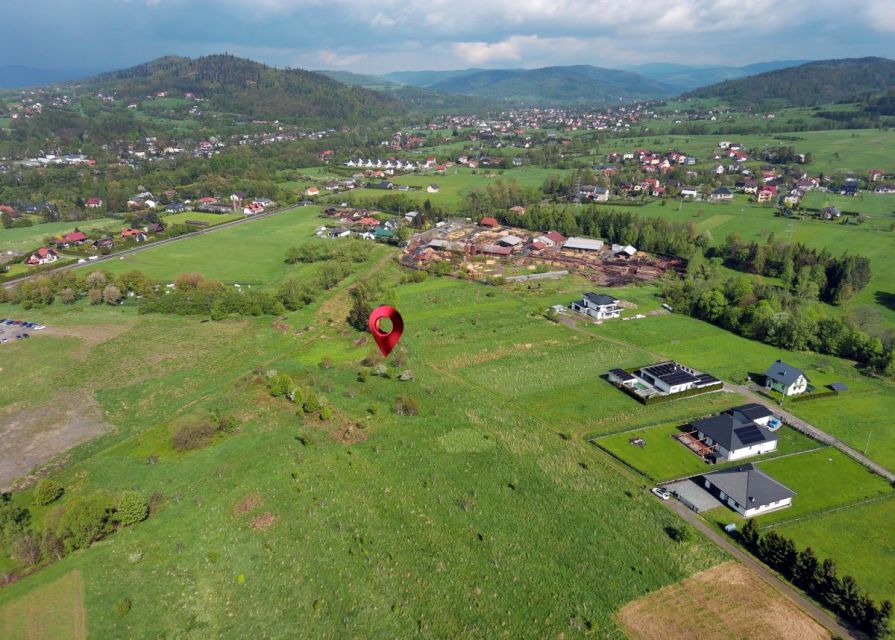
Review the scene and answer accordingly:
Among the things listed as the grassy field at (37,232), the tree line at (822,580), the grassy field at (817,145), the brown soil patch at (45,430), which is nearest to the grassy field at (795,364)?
the tree line at (822,580)

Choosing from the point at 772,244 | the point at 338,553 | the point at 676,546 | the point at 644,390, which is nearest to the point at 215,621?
the point at 338,553

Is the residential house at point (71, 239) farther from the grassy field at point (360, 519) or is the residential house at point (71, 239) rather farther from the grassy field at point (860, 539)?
the grassy field at point (860, 539)

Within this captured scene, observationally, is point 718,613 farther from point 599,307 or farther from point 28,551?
point 599,307

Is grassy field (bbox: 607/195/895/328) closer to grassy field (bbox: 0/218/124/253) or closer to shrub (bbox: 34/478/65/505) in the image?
shrub (bbox: 34/478/65/505)

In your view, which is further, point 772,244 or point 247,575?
point 772,244

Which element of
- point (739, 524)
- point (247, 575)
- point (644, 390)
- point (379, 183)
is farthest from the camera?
point (379, 183)

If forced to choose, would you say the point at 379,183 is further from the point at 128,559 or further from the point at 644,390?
the point at 128,559

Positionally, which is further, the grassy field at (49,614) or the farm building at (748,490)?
the farm building at (748,490)
